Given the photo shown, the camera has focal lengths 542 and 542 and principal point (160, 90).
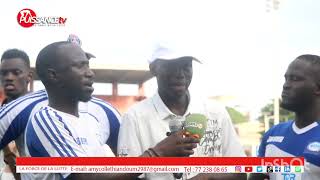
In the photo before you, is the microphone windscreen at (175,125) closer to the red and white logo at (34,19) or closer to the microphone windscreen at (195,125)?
the microphone windscreen at (195,125)

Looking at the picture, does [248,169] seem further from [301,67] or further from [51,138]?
[51,138]

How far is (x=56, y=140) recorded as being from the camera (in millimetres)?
1794

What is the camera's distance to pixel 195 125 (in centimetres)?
183

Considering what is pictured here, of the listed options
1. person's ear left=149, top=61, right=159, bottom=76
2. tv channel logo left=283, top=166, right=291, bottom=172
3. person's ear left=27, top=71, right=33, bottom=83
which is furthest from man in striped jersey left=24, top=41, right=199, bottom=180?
tv channel logo left=283, top=166, right=291, bottom=172

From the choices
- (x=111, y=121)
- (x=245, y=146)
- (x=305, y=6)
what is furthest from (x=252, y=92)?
(x=111, y=121)

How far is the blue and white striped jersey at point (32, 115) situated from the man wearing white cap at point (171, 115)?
0.31 ft

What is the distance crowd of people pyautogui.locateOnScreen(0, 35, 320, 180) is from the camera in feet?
6.06

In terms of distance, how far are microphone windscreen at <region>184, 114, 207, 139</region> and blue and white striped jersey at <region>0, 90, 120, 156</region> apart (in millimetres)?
319

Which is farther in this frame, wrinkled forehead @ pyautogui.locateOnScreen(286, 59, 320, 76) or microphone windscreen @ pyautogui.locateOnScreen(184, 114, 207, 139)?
wrinkled forehead @ pyautogui.locateOnScreen(286, 59, 320, 76)

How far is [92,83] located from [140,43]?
0.23 metres

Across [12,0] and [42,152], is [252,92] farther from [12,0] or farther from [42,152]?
[12,0]

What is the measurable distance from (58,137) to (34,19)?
49 cm

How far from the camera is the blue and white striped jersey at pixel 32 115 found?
2021mm

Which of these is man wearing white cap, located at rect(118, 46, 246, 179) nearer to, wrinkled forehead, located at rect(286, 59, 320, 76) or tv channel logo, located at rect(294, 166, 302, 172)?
tv channel logo, located at rect(294, 166, 302, 172)
